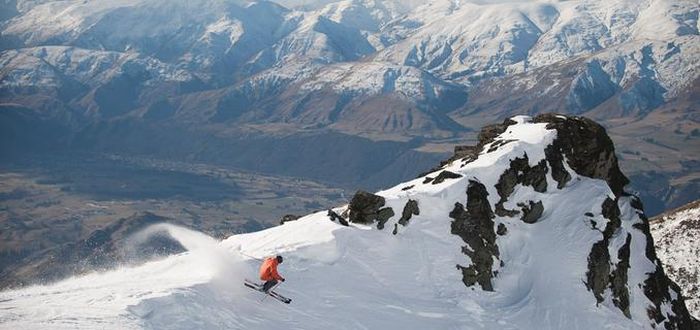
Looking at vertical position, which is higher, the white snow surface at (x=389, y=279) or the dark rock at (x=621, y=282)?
the white snow surface at (x=389, y=279)

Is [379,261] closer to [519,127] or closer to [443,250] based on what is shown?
[443,250]

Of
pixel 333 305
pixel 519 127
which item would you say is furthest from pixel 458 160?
pixel 333 305

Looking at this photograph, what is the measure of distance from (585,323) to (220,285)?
23.9 meters

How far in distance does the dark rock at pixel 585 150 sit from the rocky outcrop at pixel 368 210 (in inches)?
580

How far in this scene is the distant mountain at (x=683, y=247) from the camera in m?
82.9

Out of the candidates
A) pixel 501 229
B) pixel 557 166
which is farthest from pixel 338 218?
pixel 557 166

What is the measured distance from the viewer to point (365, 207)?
46.7 m

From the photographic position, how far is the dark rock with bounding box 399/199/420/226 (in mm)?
46344

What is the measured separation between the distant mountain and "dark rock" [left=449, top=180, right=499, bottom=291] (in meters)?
45.4

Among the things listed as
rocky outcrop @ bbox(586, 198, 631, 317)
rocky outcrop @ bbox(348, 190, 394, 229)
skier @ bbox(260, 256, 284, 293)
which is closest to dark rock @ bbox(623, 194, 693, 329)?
rocky outcrop @ bbox(586, 198, 631, 317)

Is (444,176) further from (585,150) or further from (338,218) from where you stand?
(585,150)

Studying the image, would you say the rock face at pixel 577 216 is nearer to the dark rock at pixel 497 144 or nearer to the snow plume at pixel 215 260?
the dark rock at pixel 497 144

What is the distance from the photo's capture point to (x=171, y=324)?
28.7 meters

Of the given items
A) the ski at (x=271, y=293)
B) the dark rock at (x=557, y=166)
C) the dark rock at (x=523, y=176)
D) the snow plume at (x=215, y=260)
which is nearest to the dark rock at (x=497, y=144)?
the dark rock at (x=523, y=176)
